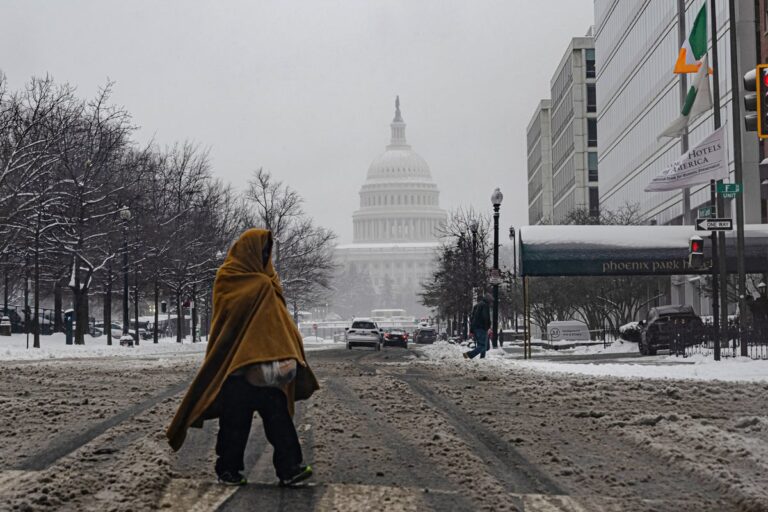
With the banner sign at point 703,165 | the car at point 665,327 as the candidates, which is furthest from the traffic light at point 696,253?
the car at point 665,327

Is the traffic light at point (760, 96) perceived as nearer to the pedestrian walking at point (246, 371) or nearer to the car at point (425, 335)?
the pedestrian walking at point (246, 371)

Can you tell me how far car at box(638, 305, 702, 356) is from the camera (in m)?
30.7

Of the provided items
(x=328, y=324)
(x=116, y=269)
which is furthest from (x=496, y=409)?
(x=328, y=324)

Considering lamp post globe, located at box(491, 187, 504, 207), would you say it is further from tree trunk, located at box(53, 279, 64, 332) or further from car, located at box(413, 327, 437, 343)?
car, located at box(413, 327, 437, 343)

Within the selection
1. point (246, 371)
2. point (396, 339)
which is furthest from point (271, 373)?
point (396, 339)

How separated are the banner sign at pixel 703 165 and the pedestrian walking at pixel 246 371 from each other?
19.7 metres

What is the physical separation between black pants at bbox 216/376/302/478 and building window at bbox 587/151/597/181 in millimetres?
89739

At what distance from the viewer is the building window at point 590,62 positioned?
320ft

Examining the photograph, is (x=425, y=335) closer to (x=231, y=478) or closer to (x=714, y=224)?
(x=714, y=224)

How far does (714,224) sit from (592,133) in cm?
7356

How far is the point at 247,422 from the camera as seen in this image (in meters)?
8.41

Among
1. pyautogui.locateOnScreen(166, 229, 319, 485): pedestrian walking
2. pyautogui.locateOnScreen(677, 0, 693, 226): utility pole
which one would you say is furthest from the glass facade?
pyautogui.locateOnScreen(166, 229, 319, 485): pedestrian walking

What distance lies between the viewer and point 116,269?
184 feet

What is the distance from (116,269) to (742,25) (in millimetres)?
27788
